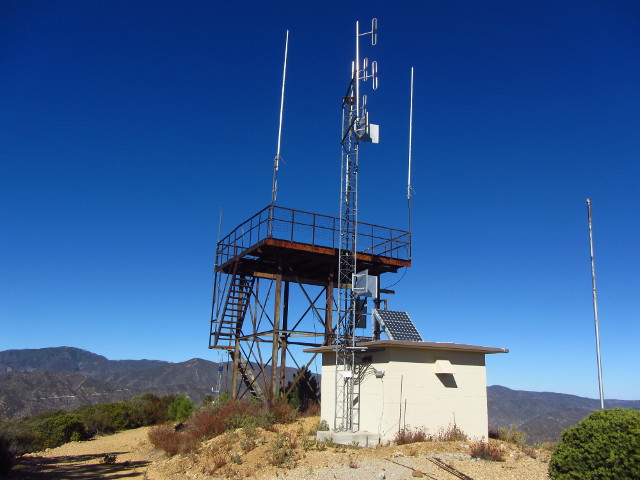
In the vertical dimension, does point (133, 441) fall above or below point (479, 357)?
below

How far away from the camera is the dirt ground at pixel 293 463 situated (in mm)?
13487

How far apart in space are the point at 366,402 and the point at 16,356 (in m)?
200

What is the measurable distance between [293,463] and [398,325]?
22.3 feet

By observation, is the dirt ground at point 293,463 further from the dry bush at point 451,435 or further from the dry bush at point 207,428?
the dry bush at point 207,428

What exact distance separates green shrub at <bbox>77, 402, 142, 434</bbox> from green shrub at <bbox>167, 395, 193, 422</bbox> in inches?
87.0

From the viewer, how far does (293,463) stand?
576 inches

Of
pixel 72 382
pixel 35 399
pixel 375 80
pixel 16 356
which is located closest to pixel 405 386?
pixel 375 80

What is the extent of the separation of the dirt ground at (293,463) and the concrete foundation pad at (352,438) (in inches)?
14.0

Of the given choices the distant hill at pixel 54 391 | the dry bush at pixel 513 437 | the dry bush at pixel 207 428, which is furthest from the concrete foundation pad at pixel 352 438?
the distant hill at pixel 54 391

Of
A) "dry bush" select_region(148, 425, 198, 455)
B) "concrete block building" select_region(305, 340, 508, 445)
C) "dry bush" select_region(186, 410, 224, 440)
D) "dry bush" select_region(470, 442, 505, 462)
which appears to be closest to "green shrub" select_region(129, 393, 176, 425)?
"dry bush" select_region(148, 425, 198, 455)

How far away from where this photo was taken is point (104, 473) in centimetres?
1689

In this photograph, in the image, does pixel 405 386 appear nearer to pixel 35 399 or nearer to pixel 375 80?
pixel 375 80

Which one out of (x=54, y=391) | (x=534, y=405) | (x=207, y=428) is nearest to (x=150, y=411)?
(x=207, y=428)

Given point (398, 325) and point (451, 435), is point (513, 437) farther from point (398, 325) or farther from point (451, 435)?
point (398, 325)
